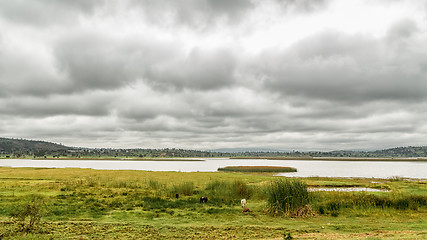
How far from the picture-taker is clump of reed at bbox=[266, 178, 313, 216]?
24.5m

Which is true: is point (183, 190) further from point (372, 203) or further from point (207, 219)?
point (372, 203)

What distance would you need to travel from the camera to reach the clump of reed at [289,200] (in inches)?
963

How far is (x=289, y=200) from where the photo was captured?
24938 millimetres

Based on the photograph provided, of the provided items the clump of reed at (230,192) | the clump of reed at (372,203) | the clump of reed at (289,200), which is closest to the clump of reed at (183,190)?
the clump of reed at (230,192)

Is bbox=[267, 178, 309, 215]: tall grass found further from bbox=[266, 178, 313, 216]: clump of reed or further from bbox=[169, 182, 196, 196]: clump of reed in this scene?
bbox=[169, 182, 196, 196]: clump of reed

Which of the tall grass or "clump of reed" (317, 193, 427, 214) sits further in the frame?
"clump of reed" (317, 193, 427, 214)

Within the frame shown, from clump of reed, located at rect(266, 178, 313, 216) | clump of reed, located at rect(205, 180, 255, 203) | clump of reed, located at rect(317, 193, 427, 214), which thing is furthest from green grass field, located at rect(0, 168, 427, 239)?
clump of reed, located at rect(266, 178, 313, 216)

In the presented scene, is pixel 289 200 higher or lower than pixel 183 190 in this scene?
higher

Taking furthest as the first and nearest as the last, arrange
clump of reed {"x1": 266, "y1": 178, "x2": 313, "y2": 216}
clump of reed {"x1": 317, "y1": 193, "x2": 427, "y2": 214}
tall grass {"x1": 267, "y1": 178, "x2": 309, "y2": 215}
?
clump of reed {"x1": 317, "y1": 193, "x2": 427, "y2": 214} < tall grass {"x1": 267, "y1": 178, "x2": 309, "y2": 215} < clump of reed {"x1": 266, "y1": 178, "x2": 313, "y2": 216}

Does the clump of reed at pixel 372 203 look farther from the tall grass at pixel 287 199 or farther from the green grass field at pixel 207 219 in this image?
the tall grass at pixel 287 199

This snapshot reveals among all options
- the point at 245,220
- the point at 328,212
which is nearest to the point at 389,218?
the point at 328,212

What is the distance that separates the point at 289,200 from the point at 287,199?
0.82 ft

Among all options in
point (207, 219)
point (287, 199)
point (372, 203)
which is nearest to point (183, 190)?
point (207, 219)

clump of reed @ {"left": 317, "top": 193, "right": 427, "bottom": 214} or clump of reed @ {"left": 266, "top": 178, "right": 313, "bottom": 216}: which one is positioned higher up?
clump of reed @ {"left": 266, "top": 178, "right": 313, "bottom": 216}
